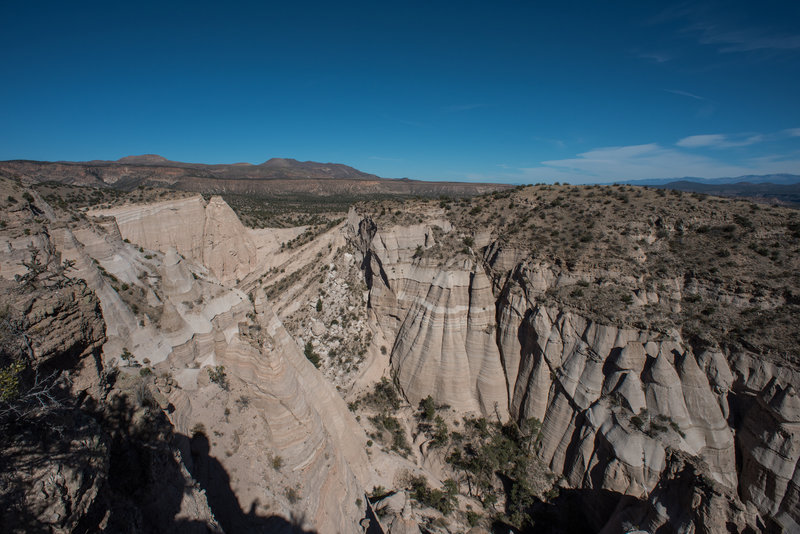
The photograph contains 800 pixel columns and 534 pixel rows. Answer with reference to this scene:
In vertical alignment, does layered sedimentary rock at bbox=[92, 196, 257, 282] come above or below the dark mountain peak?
below

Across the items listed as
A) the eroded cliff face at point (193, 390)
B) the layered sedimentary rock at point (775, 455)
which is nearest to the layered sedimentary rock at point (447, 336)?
the eroded cliff face at point (193, 390)

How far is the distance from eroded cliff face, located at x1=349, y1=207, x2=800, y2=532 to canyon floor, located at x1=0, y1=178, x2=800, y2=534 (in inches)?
4.6

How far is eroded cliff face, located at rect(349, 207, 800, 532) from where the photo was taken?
594 inches

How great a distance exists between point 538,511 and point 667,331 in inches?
477

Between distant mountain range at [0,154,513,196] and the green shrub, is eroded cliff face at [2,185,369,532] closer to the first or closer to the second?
the green shrub

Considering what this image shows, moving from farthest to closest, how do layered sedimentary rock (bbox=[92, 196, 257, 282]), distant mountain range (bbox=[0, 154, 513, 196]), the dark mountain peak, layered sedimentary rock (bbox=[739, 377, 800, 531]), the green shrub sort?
the dark mountain peak, distant mountain range (bbox=[0, 154, 513, 196]), layered sedimentary rock (bbox=[92, 196, 257, 282]), layered sedimentary rock (bbox=[739, 377, 800, 531]), the green shrub

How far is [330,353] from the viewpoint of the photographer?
88.0 ft

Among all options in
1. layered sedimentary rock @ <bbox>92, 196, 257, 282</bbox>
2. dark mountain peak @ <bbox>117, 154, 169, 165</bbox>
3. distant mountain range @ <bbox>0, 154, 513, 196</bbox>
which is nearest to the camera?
layered sedimentary rock @ <bbox>92, 196, 257, 282</bbox>

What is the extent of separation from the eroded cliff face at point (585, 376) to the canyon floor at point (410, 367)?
0.38 feet

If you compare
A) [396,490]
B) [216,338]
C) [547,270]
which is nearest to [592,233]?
[547,270]

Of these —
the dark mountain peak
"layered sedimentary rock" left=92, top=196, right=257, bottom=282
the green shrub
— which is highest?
the dark mountain peak

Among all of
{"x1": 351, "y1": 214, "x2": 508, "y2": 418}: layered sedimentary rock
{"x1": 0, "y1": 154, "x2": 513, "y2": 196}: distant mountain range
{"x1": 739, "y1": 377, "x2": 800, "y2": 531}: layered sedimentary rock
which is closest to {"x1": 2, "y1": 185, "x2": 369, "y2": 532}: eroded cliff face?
{"x1": 351, "y1": 214, "x2": 508, "y2": 418}: layered sedimentary rock

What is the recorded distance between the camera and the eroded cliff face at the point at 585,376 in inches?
594

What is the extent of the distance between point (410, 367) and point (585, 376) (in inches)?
446
